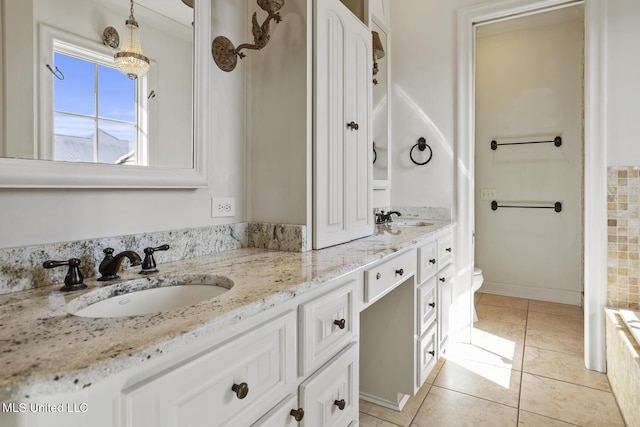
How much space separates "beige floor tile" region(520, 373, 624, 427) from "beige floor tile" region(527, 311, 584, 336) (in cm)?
91

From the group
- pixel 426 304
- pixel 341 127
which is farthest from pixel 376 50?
pixel 426 304

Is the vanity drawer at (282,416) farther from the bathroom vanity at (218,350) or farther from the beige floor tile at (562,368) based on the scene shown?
the beige floor tile at (562,368)

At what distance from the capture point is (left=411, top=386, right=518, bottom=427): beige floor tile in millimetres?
1743

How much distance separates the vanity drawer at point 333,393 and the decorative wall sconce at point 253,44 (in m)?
1.19

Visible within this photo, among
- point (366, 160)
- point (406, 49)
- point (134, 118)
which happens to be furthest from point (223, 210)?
point (406, 49)

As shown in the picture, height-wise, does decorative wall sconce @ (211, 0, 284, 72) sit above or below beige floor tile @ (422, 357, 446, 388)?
above

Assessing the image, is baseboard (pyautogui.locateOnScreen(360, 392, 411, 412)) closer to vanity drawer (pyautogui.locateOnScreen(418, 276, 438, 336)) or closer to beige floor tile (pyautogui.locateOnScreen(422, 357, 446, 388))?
beige floor tile (pyautogui.locateOnScreen(422, 357, 446, 388))

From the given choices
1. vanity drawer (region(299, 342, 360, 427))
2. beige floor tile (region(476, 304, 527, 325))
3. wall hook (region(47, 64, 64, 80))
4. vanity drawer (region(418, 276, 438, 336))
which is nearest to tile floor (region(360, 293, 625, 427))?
beige floor tile (region(476, 304, 527, 325))

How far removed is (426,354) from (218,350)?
1.58 meters

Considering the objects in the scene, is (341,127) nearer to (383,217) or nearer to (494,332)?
(383,217)

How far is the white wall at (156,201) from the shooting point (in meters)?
0.93

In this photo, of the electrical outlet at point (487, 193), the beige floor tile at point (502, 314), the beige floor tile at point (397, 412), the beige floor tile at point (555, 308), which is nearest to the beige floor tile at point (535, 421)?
the beige floor tile at point (397, 412)

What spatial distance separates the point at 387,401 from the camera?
190 centimetres

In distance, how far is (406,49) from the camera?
281 centimetres
